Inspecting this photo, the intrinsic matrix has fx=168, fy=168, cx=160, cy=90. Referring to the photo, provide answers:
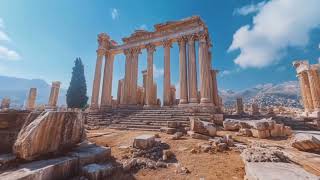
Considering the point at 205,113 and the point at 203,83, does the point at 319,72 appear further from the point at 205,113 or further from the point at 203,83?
the point at 205,113

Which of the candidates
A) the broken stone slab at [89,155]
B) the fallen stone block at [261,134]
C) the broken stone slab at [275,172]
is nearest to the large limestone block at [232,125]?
the fallen stone block at [261,134]

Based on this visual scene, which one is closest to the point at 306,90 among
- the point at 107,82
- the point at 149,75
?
the point at 149,75

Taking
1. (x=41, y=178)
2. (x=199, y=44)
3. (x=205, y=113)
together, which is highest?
(x=199, y=44)

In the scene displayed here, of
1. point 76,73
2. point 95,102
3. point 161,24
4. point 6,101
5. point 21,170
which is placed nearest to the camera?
point 21,170

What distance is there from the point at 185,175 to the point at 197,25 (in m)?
18.3

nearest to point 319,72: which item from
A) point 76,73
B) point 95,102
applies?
point 95,102

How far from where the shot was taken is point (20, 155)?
3.48 metres

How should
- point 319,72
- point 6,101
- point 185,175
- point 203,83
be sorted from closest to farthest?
point 185,175 < point 203,83 < point 319,72 < point 6,101

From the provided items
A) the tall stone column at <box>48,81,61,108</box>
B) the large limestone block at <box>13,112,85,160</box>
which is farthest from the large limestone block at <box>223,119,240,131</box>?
the tall stone column at <box>48,81,61,108</box>

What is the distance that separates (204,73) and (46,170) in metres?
16.5

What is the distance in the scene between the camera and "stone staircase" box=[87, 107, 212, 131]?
1369 centimetres

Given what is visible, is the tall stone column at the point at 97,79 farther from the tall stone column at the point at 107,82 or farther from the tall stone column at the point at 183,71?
the tall stone column at the point at 183,71

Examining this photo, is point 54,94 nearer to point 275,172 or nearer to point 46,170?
point 46,170

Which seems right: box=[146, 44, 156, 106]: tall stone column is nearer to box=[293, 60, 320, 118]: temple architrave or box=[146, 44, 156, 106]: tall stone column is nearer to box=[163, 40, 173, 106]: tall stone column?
box=[163, 40, 173, 106]: tall stone column
